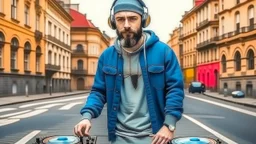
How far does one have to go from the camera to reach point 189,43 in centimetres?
6638

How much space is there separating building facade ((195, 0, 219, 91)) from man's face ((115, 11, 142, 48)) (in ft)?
151

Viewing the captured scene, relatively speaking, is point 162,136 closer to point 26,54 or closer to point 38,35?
point 26,54

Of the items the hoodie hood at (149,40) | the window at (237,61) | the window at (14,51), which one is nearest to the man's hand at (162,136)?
the hoodie hood at (149,40)

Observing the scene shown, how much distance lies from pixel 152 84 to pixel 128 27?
0.44 metres

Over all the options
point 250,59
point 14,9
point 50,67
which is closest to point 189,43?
point 50,67

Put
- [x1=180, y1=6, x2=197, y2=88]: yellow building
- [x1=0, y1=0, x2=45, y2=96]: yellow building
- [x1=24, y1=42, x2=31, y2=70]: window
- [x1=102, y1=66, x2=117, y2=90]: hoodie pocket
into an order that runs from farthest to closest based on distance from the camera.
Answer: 1. [x1=180, y1=6, x2=197, y2=88]: yellow building
2. [x1=24, y1=42, x2=31, y2=70]: window
3. [x1=0, y1=0, x2=45, y2=96]: yellow building
4. [x1=102, y1=66, x2=117, y2=90]: hoodie pocket

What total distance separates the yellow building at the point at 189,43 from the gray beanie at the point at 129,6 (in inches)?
2337

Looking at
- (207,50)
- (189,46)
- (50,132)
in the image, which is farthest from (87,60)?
(50,132)

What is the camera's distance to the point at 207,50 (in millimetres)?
52250

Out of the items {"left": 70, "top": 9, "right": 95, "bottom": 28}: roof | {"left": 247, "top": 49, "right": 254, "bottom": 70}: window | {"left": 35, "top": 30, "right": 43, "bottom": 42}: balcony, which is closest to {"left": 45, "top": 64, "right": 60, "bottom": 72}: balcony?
{"left": 35, "top": 30, "right": 43, "bottom": 42}: balcony

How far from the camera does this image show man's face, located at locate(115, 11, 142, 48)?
2477 mm

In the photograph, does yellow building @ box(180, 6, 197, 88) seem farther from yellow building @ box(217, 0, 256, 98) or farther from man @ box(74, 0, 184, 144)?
man @ box(74, 0, 184, 144)

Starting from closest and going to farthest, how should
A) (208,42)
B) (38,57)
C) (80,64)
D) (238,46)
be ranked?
(238,46)
(38,57)
(208,42)
(80,64)

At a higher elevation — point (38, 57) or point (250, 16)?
point (250, 16)
